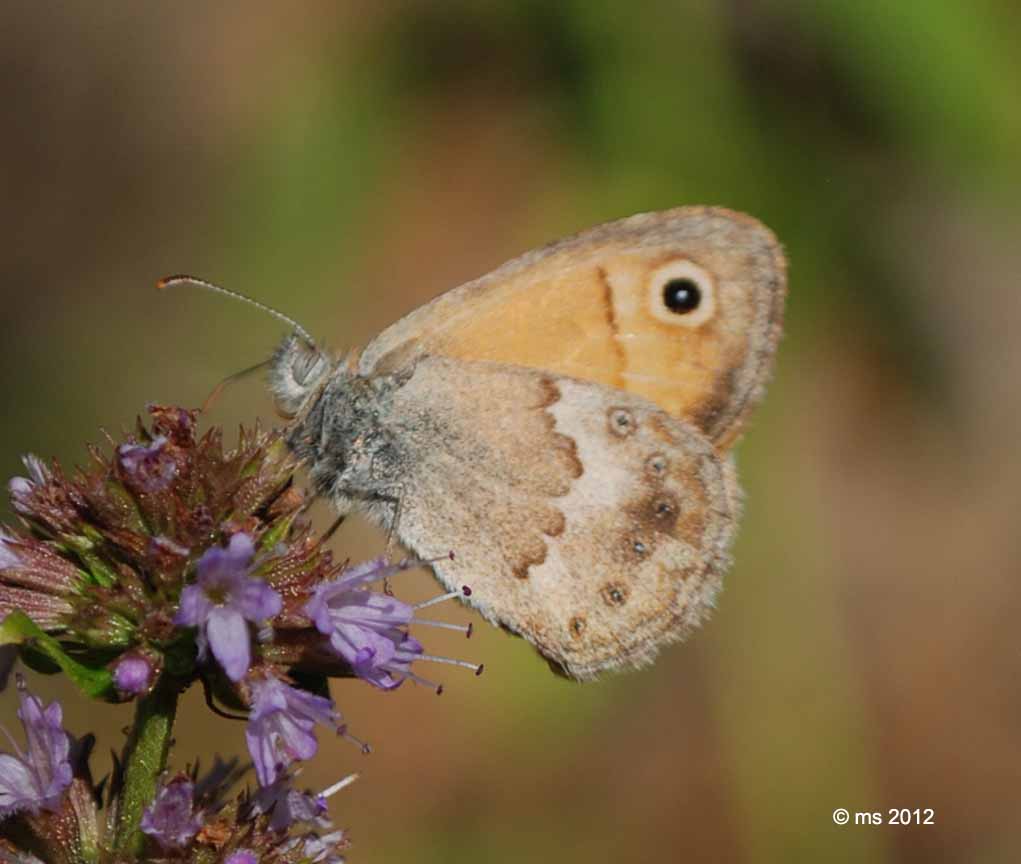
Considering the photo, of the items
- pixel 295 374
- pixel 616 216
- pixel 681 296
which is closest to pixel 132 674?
pixel 295 374

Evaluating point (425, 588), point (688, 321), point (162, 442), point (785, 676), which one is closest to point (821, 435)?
point (785, 676)

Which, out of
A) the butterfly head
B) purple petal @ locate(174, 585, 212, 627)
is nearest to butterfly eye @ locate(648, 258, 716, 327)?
the butterfly head

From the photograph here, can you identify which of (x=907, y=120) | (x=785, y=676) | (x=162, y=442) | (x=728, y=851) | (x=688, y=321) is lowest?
(x=728, y=851)

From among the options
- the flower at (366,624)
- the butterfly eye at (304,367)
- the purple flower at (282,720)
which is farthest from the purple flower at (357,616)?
the butterfly eye at (304,367)

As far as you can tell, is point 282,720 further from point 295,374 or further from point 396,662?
point 295,374

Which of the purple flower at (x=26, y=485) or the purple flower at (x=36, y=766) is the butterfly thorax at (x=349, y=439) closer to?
the purple flower at (x=26, y=485)

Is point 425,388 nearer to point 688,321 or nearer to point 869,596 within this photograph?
point 688,321

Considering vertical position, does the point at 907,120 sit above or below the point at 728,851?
above

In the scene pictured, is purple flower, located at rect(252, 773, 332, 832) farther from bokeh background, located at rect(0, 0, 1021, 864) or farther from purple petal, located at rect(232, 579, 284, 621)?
bokeh background, located at rect(0, 0, 1021, 864)
